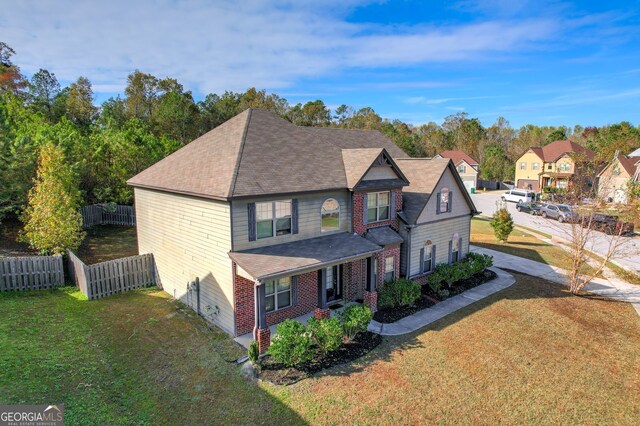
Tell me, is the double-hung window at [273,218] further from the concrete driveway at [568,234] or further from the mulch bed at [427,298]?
the concrete driveway at [568,234]

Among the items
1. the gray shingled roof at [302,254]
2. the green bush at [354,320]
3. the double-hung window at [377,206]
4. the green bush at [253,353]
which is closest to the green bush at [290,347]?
the green bush at [253,353]

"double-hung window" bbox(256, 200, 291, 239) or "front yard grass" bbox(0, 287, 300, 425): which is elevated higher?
"double-hung window" bbox(256, 200, 291, 239)

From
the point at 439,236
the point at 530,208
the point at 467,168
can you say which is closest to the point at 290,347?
the point at 439,236

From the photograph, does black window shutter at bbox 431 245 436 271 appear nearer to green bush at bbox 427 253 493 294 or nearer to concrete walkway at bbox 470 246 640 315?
green bush at bbox 427 253 493 294

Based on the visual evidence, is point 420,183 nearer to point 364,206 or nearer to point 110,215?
point 364,206

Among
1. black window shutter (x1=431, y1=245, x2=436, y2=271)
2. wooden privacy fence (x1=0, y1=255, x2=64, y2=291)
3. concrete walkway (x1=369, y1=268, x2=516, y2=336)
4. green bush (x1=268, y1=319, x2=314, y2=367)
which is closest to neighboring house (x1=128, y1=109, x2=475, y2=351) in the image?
black window shutter (x1=431, y1=245, x2=436, y2=271)

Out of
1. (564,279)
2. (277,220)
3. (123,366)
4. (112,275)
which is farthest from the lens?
(564,279)
